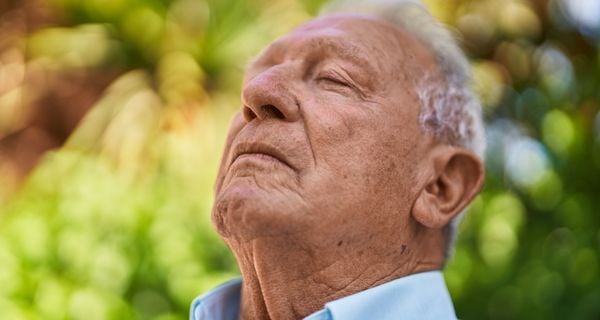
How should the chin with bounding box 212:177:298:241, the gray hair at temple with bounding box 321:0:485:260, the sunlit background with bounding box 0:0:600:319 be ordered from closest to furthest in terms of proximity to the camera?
1. the chin with bounding box 212:177:298:241
2. the gray hair at temple with bounding box 321:0:485:260
3. the sunlit background with bounding box 0:0:600:319

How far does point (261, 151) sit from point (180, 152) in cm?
209

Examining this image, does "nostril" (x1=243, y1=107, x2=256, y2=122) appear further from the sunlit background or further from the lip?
the sunlit background

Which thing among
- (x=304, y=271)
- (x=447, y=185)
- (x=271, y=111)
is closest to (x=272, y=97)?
(x=271, y=111)

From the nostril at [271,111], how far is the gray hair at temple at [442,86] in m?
0.31

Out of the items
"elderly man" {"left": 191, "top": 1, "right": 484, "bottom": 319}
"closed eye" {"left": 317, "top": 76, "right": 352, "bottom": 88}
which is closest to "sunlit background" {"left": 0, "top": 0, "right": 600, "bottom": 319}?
"elderly man" {"left": 191, "top": 1, "right": 484, "bottom": 319}

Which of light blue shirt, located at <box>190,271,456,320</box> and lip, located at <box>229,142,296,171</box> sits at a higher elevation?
lip, located at <box>229,142,296,171</box>

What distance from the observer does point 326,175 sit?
1325 mm

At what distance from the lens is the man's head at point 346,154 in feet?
4.30

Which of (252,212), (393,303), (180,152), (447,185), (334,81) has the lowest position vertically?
(180,152)

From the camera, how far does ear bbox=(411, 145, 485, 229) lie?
1.49m

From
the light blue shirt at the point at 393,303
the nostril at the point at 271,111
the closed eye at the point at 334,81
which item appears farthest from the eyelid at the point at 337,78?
the light blue shirt at the point at 393,303

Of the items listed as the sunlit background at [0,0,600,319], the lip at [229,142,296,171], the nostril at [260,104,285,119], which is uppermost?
the nostril at [260,104,285,119]

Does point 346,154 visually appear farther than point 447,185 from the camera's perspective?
No

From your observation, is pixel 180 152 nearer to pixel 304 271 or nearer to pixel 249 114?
pixel 249 114
